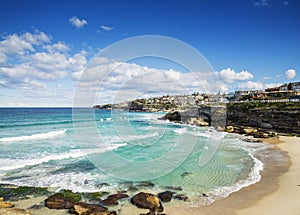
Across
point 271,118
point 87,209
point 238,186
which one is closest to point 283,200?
point 238,186

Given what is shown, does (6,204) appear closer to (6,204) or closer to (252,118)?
(6,204)

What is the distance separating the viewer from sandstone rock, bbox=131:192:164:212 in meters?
8.81

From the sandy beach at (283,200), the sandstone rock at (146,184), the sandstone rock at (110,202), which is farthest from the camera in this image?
the sandstone rock at (146,184)

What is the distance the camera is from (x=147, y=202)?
9.15 m

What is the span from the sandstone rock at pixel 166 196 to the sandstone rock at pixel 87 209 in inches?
102

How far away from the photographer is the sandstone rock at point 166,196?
32.2 ft

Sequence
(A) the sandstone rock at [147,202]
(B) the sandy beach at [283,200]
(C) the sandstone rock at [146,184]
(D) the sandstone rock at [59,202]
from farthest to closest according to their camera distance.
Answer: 1. (C) the sandstone rock at [146,184]
2. (D) the sandstone rock at [59,202]
3. (A) the sandstone rock at [147,202]
4. (B) the sandy beach at [283,200]


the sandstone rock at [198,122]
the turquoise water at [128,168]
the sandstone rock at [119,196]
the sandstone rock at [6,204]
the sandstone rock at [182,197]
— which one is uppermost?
the sandstone rock at [6,204]

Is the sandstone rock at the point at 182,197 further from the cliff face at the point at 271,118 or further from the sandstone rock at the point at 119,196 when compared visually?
the cliff face at the point at 271,118

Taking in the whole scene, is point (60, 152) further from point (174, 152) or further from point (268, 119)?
point (268, 119)

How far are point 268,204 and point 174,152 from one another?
40.2 feet

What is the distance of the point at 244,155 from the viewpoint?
1908cm

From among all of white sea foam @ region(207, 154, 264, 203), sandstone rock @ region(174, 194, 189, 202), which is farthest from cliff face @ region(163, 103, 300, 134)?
sandstone rock @ region(174, 194, 189, 202)

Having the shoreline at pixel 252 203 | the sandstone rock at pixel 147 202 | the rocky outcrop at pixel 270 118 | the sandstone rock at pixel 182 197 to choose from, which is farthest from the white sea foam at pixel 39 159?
the rocky outcrop at pixel 270 118
